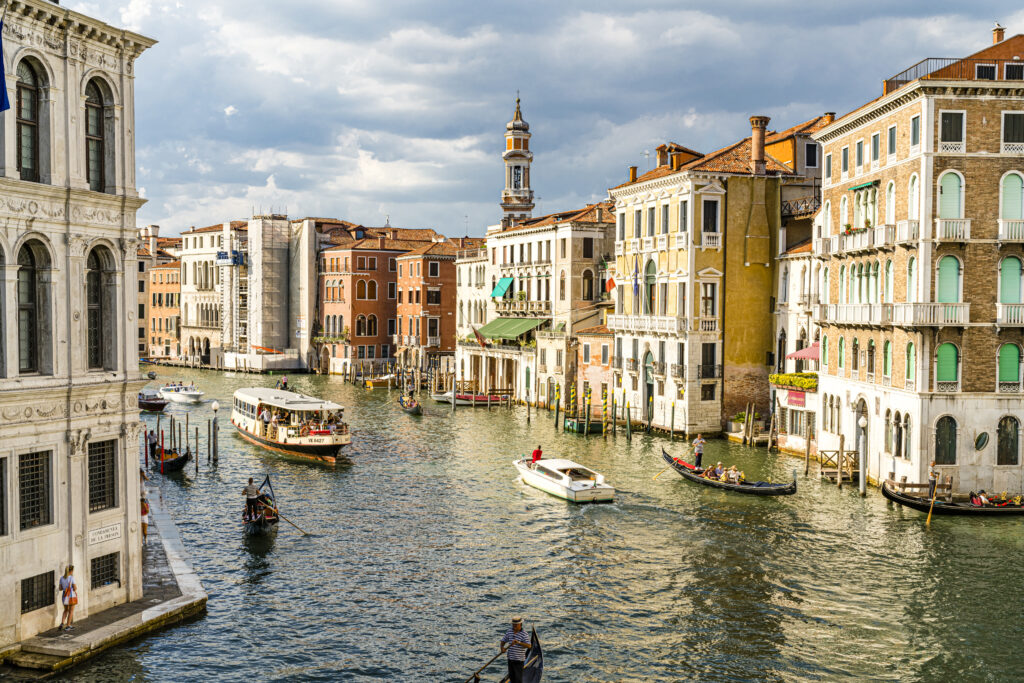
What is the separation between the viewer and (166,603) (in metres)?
18.5

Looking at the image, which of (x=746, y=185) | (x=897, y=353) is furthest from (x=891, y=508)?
(x=746, y=185)

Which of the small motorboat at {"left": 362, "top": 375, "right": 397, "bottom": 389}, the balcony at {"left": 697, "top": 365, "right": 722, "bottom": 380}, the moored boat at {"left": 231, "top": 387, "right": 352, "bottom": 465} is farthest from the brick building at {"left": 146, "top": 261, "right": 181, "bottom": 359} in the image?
the balcony at {"left": 697, "top": 365, "right": 722, "bottom": 380}

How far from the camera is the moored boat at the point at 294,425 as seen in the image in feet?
128

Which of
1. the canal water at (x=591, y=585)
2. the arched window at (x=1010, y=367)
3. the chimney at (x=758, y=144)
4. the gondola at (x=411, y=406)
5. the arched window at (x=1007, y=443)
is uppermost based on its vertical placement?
the chimney at (x=758, y=144)

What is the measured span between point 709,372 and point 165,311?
2997 inches

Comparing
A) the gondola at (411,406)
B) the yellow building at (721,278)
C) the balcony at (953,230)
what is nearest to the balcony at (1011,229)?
the balcony at (953,230)

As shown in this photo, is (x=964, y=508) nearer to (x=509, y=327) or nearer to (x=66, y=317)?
(x=66, y=317)

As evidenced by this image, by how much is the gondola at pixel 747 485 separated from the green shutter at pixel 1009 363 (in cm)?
648

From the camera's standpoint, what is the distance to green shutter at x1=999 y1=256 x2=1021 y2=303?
28.4m

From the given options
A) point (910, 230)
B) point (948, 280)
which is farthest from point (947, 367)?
point (910, 230)

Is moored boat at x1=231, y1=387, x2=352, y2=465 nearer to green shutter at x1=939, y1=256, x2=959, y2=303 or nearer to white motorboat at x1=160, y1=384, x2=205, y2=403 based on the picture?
white motorboat at x1=160, y1=384, x2=205, y2=403

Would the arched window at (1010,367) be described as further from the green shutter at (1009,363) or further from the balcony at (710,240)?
the balcony at (710,240)

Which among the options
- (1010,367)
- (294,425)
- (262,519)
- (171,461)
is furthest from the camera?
A: (294,425)

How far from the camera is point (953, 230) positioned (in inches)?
1107
